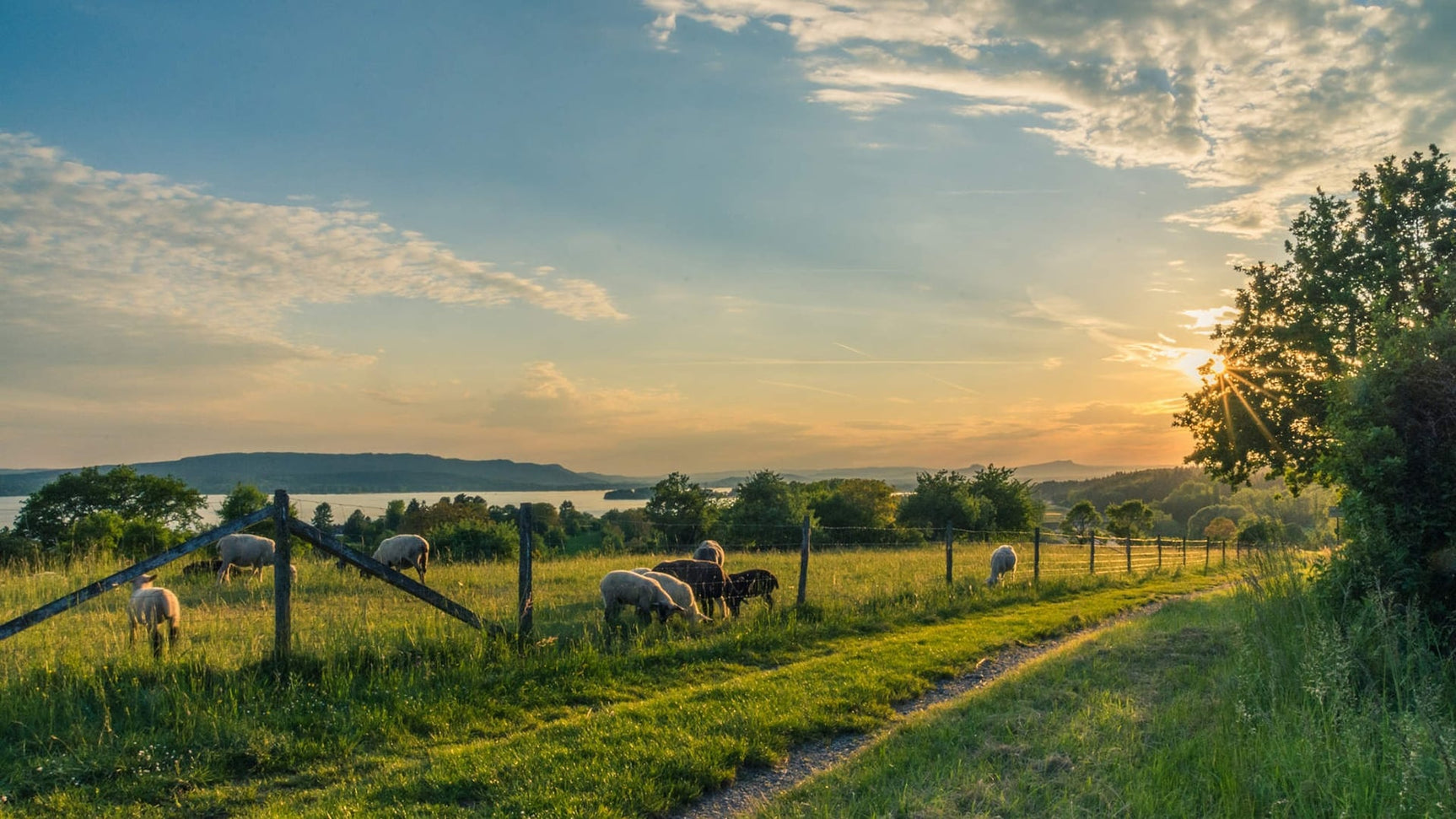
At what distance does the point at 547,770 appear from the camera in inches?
250

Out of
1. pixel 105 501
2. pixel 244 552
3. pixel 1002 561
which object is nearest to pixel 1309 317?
pixel 1002 561

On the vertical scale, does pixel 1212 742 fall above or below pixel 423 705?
above

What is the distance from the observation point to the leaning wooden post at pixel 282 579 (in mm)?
8688

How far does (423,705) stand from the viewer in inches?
311

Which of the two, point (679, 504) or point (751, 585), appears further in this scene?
point (679, 504)

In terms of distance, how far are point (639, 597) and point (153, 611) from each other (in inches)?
252

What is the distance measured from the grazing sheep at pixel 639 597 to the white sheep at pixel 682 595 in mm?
207

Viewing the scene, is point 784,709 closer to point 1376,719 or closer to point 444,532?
point 1376,719

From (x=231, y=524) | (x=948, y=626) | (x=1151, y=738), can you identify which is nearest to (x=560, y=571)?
(x=948, y=626)

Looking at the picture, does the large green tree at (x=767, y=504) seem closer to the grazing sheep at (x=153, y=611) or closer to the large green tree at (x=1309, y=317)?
the large green tree at (x=1309, y=317)

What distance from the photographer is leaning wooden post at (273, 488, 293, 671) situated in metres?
8.69

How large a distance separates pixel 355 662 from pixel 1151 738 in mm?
8188

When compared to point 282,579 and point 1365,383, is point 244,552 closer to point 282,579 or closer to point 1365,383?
point 282,579

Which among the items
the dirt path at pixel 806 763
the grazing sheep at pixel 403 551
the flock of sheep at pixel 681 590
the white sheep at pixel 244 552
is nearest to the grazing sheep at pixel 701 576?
the flock of sheep at pixel 681 590
